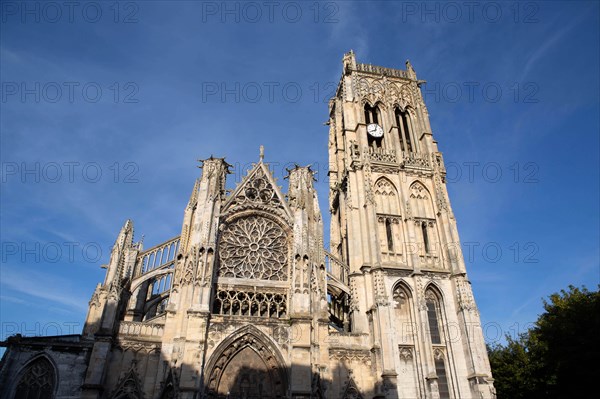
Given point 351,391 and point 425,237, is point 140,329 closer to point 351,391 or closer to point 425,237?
point 351,391

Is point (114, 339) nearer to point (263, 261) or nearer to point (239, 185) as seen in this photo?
point (263, 261)

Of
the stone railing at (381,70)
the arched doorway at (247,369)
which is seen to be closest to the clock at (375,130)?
the stone railing at (381,70)

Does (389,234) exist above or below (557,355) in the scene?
above

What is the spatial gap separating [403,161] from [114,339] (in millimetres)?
21551

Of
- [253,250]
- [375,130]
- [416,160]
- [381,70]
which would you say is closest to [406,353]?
[253,250]

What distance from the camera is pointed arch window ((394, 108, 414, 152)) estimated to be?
33.5 m

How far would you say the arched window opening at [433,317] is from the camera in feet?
80.7

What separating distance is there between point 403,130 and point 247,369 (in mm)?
22341

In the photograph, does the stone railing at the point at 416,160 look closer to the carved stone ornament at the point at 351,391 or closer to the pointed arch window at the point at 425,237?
the pointed arch window at the point at 425,237

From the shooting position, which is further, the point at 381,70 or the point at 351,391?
the point at 381,70

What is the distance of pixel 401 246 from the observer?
1076 inches

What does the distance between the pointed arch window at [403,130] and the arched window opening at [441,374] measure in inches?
614

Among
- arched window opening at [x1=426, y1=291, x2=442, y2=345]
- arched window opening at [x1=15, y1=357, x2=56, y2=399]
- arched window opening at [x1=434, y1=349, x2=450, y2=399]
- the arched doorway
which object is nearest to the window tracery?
the arched doorway

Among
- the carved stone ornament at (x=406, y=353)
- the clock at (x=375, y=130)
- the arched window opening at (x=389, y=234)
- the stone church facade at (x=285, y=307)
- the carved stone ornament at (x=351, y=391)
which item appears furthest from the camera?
the clock at (x=375, y=130)
